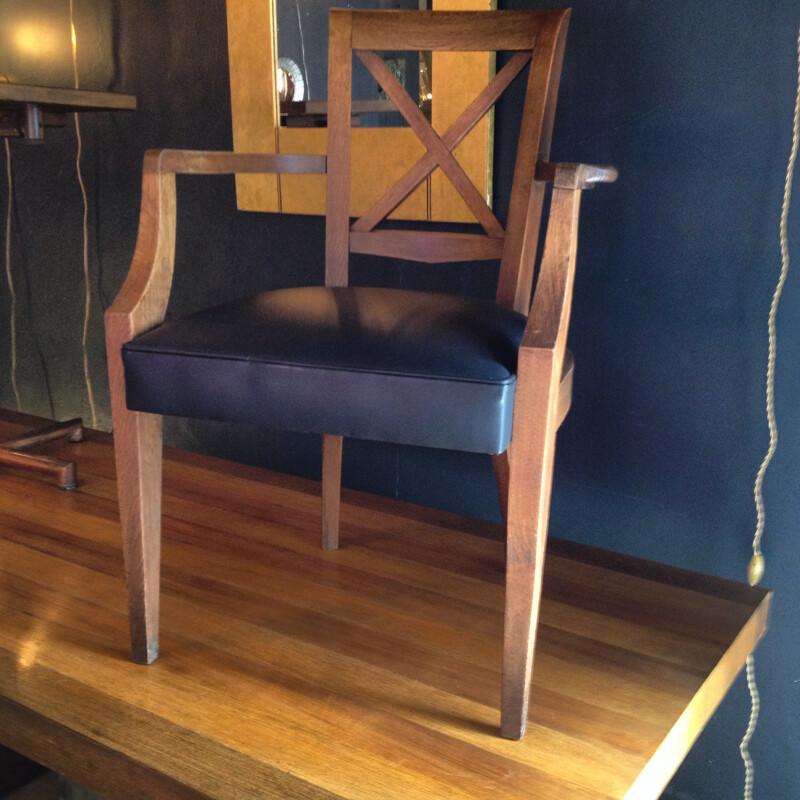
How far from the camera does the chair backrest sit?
127 cm

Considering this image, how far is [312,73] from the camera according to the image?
5.89 feet

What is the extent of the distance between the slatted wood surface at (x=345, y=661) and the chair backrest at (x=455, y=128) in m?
0.48

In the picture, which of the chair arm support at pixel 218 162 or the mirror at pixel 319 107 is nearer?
the chair arm support at pixel 218 162

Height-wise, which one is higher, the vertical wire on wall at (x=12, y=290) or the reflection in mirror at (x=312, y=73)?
the reflection in mirror at (x=312, y=73)

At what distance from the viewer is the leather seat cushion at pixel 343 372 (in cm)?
95

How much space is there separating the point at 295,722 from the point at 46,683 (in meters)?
0.34

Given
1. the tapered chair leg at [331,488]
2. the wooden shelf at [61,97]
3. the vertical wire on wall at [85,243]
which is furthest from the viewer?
the vertical wire on wall at [85,243]

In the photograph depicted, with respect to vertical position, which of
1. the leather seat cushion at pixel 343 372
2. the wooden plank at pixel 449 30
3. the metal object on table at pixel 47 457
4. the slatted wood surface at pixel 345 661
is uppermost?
the wooden plank at pixel 449 30

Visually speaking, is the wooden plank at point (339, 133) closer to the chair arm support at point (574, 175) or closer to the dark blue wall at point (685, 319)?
the dark blue wall at point (685, 319)

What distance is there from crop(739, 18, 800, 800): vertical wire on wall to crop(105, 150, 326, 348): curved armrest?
83cm

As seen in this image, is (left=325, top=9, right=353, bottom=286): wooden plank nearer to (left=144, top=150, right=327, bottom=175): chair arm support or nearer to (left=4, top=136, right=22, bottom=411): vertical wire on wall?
(left=144, top=150, right=327, bottom=175): chair arm support

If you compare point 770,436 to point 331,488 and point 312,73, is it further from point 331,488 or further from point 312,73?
point 312,73

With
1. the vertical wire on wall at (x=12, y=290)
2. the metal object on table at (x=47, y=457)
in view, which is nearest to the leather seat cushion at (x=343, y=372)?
the metal object on table at (x=47, y=457)

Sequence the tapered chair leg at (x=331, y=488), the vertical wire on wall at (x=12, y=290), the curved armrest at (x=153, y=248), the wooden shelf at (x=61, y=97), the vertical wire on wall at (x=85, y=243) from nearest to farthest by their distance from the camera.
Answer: the curved armrest at (x=153, y=248), the tapered chair leg at (x=331, y=488), the wooden shelf at (x=61, y=97), the vertical wire on wall at (x=85, y=243), the vertical wire on wall at (x=12, y=290)
